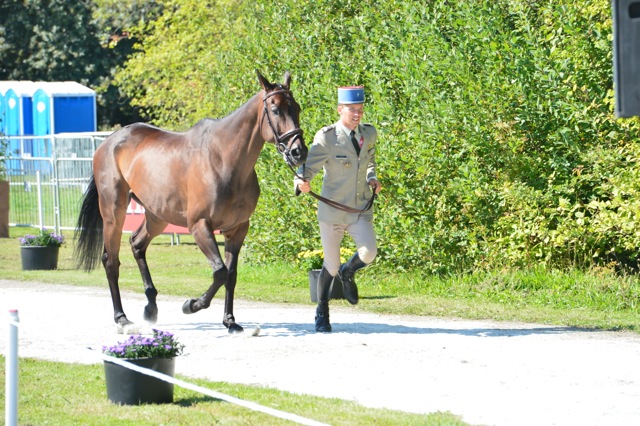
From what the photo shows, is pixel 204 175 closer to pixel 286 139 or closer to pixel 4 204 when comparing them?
pixel 286 139

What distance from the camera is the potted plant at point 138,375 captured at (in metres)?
7.40

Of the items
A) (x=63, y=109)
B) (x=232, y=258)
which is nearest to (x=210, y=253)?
(x=232, y=258)

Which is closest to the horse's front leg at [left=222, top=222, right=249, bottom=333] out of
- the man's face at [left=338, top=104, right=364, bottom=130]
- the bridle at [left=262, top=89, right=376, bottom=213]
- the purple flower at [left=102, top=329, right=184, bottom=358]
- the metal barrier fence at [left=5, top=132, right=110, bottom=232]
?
the bridle at [left=262, top=89, right=376, bottom=213]

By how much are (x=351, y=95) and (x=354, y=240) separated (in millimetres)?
1433

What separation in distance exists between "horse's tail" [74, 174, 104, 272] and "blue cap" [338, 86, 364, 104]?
372 centimetres

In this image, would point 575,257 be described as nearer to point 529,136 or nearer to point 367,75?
point 529,136

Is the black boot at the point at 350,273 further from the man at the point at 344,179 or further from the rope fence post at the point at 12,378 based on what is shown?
the rope fence post at the point at 12,378

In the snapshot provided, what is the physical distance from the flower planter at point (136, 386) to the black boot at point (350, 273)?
12.1 ft

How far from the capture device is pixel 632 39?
3.87m

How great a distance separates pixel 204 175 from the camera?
10602mm

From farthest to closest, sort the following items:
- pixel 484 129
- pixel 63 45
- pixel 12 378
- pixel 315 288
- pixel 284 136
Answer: pixel 63 45 < pixel 484 129 < pixel 315 288 < pixel 284 136 < pixel 12 378

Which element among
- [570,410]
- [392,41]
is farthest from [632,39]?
[392,41]

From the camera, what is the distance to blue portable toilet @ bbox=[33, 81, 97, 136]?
4278 cm

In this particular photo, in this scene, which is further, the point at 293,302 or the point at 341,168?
the point at 293,302
